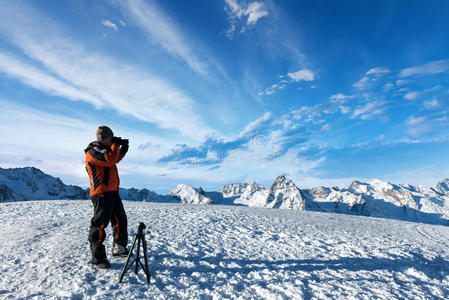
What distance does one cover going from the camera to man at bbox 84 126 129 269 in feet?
18.9

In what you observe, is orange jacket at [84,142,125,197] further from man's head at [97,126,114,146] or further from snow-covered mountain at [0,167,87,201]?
snow-covered mountain at [0,167,87,201]

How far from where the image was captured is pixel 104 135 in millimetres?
5938

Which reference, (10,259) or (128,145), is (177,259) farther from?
(10,259)

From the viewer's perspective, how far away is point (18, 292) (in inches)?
195

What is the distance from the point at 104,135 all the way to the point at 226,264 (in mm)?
4581

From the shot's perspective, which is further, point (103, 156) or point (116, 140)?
point (116, 140)

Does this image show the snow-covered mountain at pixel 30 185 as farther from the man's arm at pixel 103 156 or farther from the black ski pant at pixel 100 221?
the man's arm at pixel 103 156

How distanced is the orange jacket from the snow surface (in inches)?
76.7

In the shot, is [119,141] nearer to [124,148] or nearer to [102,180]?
[124,148]

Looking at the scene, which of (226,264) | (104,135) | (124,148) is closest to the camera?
(104,135)

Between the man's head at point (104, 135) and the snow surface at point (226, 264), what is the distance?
120 inches

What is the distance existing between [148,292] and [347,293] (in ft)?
14.5

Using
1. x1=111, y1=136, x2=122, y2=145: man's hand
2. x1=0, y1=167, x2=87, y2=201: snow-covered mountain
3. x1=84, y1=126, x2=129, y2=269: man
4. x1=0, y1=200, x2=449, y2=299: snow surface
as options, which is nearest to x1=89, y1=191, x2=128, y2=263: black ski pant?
x1=84, y1=126, x2=129, y2=269: man

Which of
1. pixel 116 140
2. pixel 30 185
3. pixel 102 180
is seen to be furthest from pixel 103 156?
pixel 30 185
